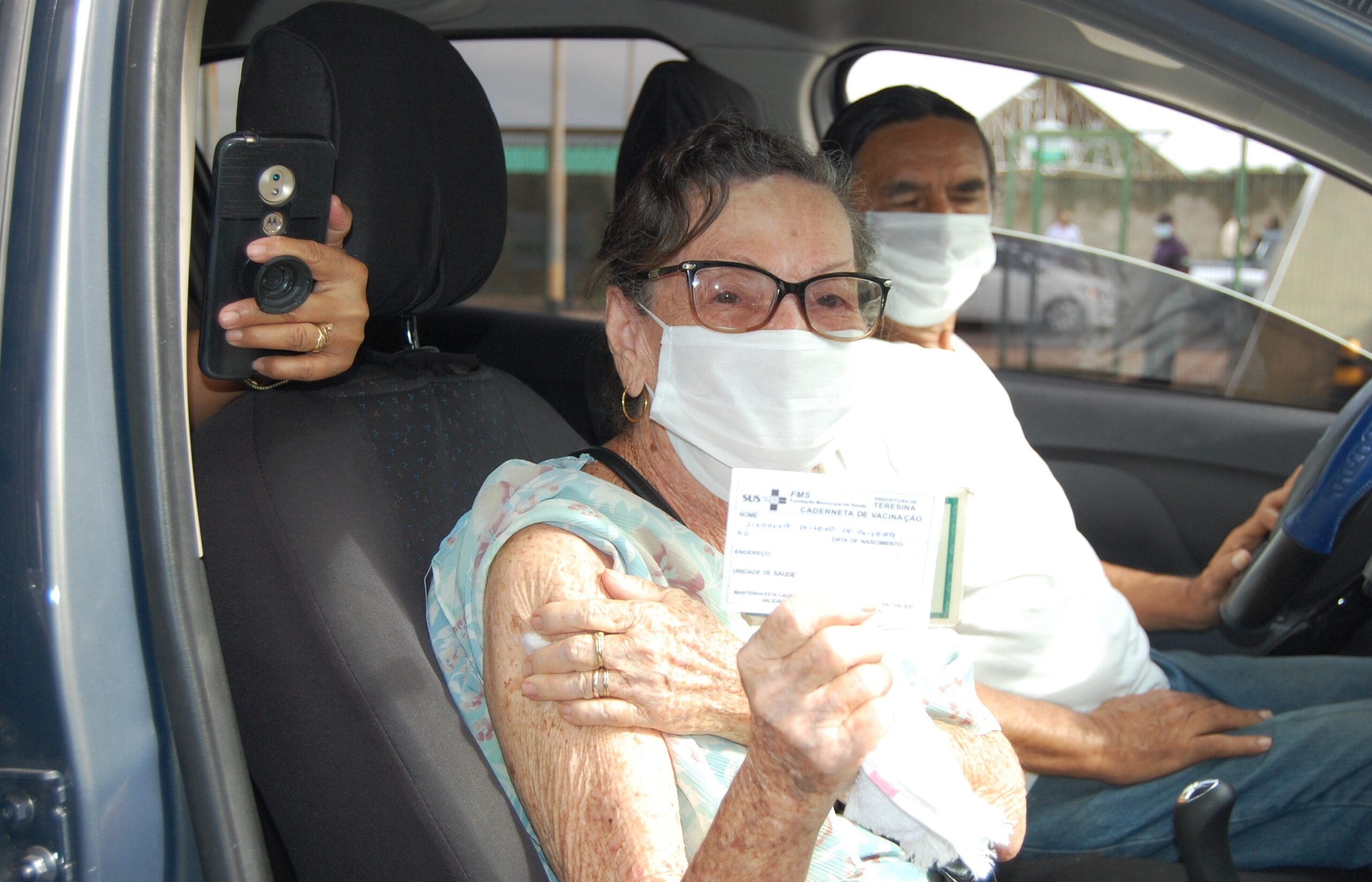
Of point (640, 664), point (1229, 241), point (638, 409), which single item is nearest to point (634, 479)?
point (638, 409)

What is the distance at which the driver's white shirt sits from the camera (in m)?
1.90

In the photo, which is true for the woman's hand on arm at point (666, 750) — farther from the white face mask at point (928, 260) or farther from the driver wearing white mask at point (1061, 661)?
the white face mask at point (928, 260)

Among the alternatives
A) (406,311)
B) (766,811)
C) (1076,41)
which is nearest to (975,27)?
(1076,41)

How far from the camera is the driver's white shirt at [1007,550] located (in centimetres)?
190

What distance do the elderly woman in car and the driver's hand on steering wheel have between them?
1.01 metres

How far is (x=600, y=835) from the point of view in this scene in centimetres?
117

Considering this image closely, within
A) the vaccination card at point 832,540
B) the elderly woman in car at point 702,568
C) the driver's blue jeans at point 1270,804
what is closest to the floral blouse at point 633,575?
the elderly woman in car at point 702,568

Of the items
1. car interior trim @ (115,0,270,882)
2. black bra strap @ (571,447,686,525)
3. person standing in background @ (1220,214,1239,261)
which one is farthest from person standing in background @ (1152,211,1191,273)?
car interior trim @ (115,0,270,882)

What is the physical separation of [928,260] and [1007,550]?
0.59 m

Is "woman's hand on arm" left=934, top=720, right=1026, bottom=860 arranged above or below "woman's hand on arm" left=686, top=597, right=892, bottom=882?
below

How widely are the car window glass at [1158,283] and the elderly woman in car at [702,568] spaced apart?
993mm

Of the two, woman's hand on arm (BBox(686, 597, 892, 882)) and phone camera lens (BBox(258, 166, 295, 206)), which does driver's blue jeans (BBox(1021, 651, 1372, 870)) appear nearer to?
woman's hand on arm (BBox(686, 597, 892, 882))

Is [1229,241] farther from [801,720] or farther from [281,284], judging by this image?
[801,720]

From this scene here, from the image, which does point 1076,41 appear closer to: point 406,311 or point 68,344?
point 406,311
